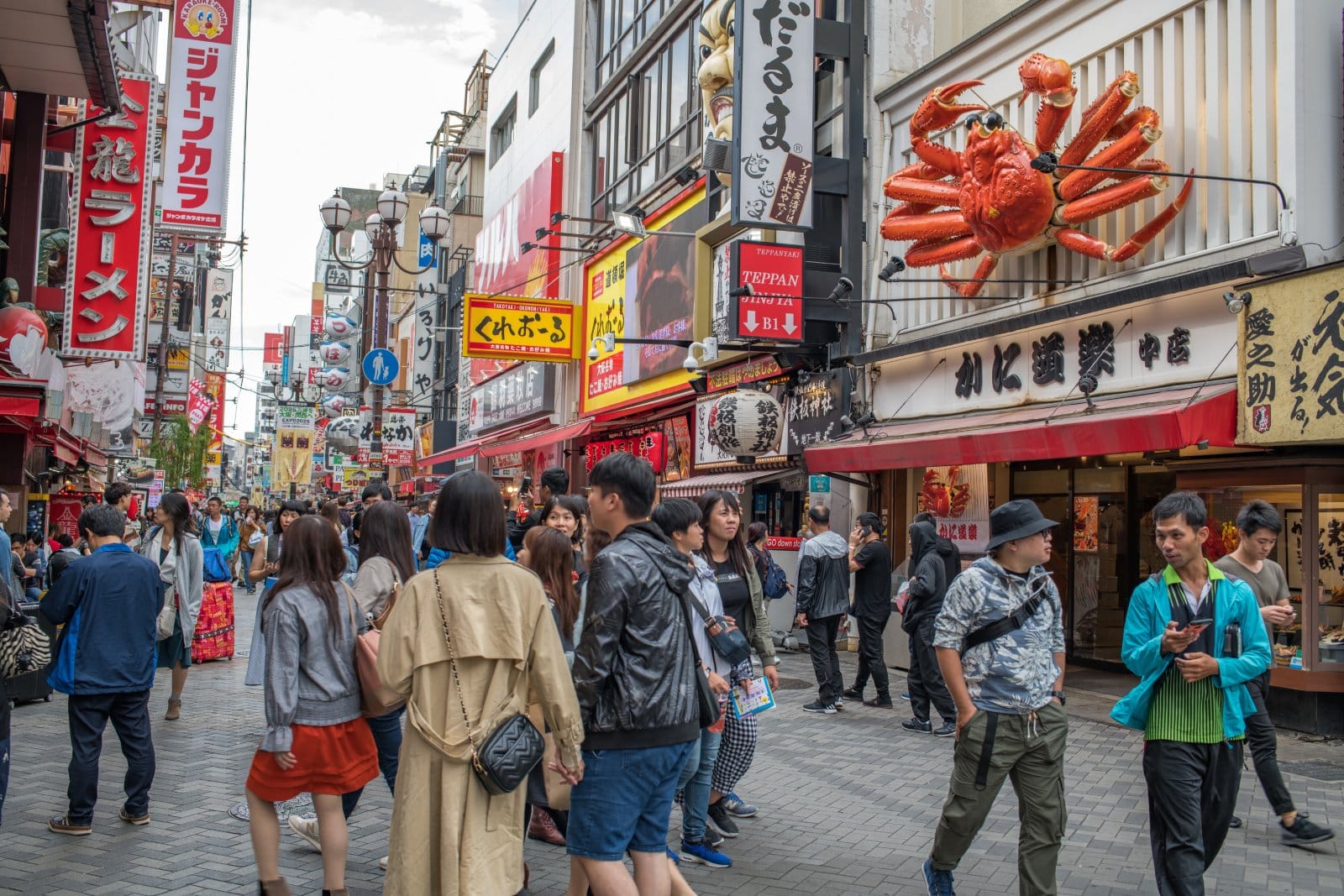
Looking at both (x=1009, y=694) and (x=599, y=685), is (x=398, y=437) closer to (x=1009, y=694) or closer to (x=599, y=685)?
(x=1009, y=694)

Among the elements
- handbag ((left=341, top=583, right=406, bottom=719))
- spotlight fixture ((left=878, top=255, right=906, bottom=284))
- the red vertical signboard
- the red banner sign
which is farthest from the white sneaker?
the red banner sign

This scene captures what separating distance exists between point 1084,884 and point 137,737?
16.9 ft

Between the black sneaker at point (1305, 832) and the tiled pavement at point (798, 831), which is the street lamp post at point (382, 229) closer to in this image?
the tiled pavement at point (798, 831)

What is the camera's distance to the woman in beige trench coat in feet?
12.0

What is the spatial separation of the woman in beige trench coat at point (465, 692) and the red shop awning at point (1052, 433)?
689 cm

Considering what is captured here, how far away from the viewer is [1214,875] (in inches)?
223

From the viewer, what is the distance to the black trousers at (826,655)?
34.3 ft

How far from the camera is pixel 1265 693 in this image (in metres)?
6.39

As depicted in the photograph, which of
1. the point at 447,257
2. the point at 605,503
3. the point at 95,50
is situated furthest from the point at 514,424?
the point at 605,503

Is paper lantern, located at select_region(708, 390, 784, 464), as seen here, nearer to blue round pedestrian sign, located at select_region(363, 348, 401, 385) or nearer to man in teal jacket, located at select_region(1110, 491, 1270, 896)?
blue round pedestrian sign, located at select_region(363, 348, 401, 385)

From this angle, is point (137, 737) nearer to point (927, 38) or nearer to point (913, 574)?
point (913, 574)

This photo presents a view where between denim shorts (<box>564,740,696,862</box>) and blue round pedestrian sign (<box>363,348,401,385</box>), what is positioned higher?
blue round pedestrian sign (<box>363,348,401,385</box>)

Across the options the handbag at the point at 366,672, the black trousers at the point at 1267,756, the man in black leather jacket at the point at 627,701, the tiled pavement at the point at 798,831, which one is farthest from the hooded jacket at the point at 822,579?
the man in black leather jacket at the point at 627,701

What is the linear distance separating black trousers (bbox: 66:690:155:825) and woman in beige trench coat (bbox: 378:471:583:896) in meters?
3.12
